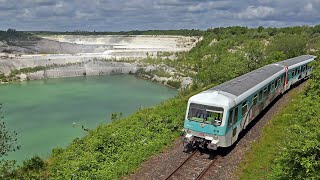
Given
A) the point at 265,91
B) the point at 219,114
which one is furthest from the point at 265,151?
the point at 265,91

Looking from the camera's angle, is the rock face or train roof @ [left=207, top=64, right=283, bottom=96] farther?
the rock face

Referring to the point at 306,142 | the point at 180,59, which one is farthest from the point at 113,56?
the point at 306,142

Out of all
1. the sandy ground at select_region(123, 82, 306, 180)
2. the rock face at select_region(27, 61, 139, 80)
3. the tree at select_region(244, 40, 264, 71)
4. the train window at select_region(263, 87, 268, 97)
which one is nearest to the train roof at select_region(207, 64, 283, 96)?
the train window at select_region(263, 87, 268, 97)

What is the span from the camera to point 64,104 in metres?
59.2

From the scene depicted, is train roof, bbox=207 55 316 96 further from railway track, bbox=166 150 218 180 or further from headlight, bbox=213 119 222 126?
railway track, bbox=166 150 218 180

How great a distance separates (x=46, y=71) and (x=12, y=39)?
7264cm

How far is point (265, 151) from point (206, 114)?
4569 mm

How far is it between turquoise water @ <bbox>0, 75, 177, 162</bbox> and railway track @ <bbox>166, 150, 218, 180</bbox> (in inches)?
517

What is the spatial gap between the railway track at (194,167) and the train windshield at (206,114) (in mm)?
2226

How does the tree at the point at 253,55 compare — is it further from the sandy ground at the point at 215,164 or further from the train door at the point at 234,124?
the train door at the point at 234,124

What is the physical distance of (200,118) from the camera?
19.1 metres

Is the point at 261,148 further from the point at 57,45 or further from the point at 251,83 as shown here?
the point at 57,45

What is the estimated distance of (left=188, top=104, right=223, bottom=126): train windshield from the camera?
1856cm

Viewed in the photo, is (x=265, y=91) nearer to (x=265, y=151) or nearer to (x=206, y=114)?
(x=265, y=151)
